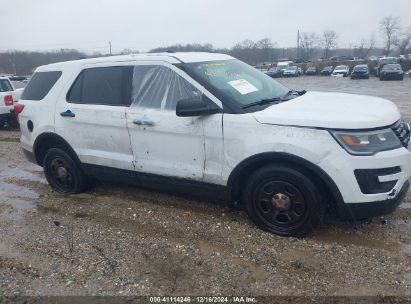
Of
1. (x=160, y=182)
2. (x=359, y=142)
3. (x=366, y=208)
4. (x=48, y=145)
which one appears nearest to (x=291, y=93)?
(x=359, y=142)

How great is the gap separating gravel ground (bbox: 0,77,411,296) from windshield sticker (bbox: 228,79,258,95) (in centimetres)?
140

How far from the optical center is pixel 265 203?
382 cm

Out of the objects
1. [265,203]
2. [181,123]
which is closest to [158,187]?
[181,123]

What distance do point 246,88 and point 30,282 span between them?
2811 mm

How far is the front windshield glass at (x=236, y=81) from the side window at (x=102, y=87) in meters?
0.85

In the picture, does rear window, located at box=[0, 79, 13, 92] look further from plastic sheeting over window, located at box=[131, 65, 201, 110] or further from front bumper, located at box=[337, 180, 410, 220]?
front bumper, located at box=[337, 180, 410, 220]

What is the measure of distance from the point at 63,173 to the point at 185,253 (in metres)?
2.56

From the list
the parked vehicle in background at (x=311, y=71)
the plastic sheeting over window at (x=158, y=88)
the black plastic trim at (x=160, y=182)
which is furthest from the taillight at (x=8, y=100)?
the parked vehicle in background at (x=311, y=71)

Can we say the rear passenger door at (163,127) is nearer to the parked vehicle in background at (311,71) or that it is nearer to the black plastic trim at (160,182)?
the black plastic trim at (160,182)

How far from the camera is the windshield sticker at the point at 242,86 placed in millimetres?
4074

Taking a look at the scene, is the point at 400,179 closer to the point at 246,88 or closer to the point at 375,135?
the point at 375,135

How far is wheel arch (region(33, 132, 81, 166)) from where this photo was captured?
503 cm

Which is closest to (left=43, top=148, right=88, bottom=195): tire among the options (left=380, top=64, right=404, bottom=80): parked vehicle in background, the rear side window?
the rear side window

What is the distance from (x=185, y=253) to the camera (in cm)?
358
